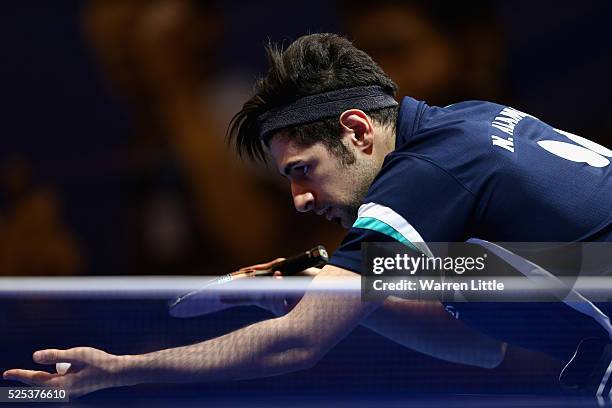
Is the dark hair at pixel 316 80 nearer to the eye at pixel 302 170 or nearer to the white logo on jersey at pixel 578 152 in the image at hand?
the eye at pixel 302 170

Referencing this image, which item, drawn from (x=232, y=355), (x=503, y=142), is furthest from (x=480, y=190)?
(x=232, y=355)

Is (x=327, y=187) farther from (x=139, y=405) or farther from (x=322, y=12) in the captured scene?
(x=322, y=12)

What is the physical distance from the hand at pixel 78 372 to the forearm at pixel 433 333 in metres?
0.64

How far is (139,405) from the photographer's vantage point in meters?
2.34

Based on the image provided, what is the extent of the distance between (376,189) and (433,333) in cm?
41

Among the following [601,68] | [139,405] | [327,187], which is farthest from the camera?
[601,68]

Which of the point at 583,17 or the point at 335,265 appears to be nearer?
the point at 335,265

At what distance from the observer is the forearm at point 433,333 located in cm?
246

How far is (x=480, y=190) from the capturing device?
2.45 metres

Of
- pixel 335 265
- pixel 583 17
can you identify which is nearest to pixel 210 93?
pixel 583 17

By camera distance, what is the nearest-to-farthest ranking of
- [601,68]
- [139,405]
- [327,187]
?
[139,405]
[327,187]
[601,68]

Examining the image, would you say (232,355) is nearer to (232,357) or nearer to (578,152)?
(232,357)

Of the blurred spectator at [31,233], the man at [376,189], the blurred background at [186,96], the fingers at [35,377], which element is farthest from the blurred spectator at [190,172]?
the fingers at [35,377]

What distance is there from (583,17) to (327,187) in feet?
10.4
